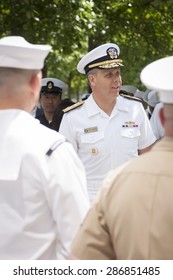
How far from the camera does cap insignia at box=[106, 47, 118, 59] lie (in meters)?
5.44

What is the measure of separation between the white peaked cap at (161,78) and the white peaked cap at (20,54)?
0.60 m

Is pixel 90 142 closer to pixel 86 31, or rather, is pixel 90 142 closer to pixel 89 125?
pixel 89 125

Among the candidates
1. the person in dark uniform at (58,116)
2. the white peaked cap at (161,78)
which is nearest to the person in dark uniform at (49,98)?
the person in dark uniform at (58,116)

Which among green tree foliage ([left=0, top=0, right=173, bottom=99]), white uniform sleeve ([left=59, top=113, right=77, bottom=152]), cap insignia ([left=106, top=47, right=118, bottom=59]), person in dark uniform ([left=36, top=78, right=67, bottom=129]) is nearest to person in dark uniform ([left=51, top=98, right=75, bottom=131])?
person in dark uniform ([left=36, top=78, right=67, bottom=129])

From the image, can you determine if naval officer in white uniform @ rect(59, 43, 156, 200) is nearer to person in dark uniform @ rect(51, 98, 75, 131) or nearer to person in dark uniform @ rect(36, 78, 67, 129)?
person in dark uniform @ rect(51, 98, 75, 131)

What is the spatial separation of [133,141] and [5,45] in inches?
94.4

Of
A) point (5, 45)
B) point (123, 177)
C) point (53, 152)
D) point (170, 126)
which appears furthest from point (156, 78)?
point (5, 45)

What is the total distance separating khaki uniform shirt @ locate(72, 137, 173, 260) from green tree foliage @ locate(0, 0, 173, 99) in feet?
25.9

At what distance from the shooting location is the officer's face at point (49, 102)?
7693mm

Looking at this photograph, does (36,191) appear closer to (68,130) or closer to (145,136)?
(68,130)

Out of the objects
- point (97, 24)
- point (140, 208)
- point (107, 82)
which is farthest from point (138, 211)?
point (97, 24)

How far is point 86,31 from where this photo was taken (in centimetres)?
1114

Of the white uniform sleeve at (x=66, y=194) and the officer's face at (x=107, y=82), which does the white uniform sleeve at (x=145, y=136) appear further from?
the white uniform sleeve at (x=66, y=194)

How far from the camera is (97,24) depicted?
11.3m
